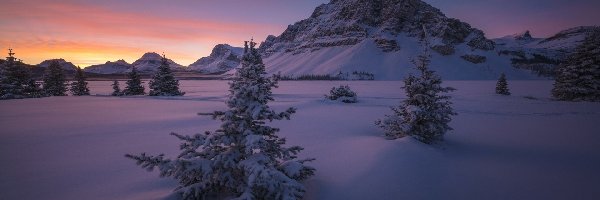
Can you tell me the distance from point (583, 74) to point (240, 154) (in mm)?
38198

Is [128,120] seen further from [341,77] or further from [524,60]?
[524,60]

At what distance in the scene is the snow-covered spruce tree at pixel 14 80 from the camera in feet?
116

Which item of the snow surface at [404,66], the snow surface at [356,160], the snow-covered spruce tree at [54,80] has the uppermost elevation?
the snow surface at [404,66]

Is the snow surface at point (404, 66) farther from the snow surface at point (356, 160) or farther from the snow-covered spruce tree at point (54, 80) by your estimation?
the snow surface at point (356, 160)

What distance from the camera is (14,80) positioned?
36438 mm

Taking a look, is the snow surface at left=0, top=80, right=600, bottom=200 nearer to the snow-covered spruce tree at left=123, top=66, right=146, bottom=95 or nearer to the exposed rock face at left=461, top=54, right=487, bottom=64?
the snow-covered spruce tree at left=123, top=66, right=146, bottom=95

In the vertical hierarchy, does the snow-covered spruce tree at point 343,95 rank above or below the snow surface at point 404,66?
below

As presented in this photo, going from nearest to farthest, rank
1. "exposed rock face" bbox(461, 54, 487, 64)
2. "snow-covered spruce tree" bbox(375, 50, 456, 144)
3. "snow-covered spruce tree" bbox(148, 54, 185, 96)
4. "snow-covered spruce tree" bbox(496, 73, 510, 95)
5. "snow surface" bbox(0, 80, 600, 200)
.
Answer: "snow surface" bbox(0, 80, 600, 200)
"snow-covered spruce tree" bbox(375, 50, 456, 144)
"snow-covered spruce tree" bbox(496, 73, 510, 95)
"snow-covered spruce tree" bbox(148, 54, 185, 96)
"exposed rock face" bbox(461, 54, 487, 64)

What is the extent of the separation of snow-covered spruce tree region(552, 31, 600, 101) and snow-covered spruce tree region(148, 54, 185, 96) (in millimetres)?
47531

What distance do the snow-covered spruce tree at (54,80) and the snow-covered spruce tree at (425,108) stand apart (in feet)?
182

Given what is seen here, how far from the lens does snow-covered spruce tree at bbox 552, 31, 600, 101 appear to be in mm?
27781

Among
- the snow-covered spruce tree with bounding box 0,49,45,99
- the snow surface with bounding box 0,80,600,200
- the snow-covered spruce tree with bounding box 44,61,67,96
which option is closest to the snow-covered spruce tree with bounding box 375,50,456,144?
the snow surface with bounding box 0,80,600,200

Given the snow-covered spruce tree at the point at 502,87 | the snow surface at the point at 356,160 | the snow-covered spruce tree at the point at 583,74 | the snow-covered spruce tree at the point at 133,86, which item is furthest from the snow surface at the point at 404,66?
the snow surface at the point at 356,160

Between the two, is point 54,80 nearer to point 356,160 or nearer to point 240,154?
point 356,160
